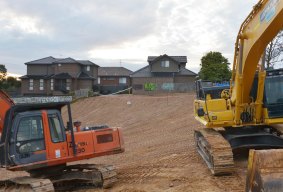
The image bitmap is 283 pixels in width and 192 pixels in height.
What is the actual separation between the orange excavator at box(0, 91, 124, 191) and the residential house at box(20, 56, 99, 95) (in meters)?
50.9

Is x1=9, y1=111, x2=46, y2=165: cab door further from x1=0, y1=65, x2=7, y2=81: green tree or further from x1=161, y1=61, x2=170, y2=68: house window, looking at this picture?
x1=0, y1=65, x2=7, y2=81: green tree

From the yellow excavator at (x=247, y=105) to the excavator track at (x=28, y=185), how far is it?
13.5 ft

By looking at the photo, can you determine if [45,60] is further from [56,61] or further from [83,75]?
[83,75]

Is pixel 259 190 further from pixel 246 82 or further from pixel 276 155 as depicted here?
pixel 246 82

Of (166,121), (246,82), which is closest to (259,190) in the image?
(246,82)

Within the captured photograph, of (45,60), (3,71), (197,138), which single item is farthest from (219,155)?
(3,71)

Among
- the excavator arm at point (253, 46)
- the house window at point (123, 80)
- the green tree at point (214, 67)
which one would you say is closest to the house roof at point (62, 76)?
the house window at point (123, 80)

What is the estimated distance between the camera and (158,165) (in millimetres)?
12625

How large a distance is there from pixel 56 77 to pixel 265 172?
57617mm

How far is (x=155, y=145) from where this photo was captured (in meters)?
19.2

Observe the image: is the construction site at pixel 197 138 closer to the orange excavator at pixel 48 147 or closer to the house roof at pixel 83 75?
the orange excavator at pixel 48 147

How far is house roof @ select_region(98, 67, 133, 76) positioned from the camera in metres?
73.3

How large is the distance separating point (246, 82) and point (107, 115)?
27.2m

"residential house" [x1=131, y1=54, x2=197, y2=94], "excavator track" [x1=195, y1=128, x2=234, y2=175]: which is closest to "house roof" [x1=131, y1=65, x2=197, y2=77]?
"residential house" [x1=131, y1=54, x2=197, y2=94]
